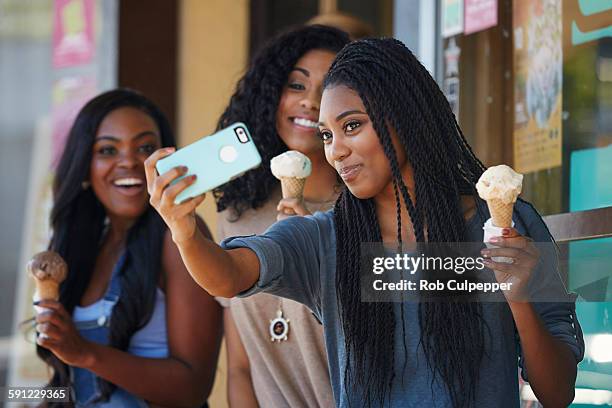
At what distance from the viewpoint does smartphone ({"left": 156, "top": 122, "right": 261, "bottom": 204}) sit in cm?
179

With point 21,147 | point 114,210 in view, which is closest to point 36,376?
point 21,147

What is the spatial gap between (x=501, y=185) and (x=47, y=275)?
1.51 m

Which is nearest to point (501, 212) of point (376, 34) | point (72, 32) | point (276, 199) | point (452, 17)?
point (276, 199)

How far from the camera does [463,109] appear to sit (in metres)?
3.47

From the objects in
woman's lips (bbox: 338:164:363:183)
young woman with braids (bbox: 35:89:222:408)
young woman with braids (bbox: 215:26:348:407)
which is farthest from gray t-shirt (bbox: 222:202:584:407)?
young woman with braids (bbox: 35:89:222:408)

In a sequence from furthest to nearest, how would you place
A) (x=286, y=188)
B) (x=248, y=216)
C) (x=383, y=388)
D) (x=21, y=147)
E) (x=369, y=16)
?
(x=21, y=147)
(x=369, y=16)
(x=248, y=216)
(x=286, y=188)
(x=383, y=388)

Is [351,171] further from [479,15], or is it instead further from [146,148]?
[479,15]

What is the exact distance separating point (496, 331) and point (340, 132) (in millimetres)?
484

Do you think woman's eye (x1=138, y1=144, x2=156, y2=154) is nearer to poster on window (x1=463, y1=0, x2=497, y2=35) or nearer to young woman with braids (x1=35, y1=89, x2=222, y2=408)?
young woman with braids (x1=35, y1=89, x2=222, y2=408)

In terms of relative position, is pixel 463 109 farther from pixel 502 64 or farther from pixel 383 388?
pixel 383 388

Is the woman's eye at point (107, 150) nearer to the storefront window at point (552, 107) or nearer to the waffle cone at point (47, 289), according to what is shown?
the waffle cone at point (47, 289)

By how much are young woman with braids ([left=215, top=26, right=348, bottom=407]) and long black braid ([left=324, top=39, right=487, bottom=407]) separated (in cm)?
59

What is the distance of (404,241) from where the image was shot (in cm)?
209

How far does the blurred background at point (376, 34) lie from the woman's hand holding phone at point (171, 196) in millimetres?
925
